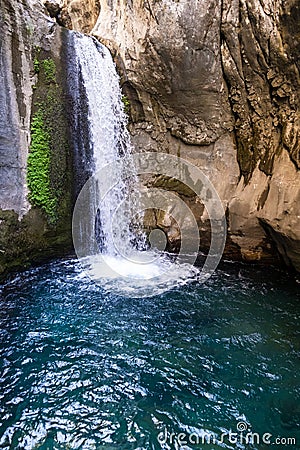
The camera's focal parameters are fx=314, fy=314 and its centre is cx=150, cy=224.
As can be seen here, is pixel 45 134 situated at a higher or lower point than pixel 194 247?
higher

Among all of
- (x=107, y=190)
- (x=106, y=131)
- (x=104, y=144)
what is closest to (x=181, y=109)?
(x=106, y=131)

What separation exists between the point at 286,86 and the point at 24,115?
15.8 ft

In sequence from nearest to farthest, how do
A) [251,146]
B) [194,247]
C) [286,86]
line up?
[286,86]
[251,146]
[194,247]

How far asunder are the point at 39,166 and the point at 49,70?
192cm

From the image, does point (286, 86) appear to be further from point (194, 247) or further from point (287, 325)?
point (287, 325)

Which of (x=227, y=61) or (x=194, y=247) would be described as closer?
(x=227, y=61)

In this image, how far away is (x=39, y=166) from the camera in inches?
241

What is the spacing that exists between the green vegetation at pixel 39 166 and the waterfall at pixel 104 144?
0.87m

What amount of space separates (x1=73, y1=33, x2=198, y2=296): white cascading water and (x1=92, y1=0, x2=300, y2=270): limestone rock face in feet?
1.26

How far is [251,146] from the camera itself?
255 inches

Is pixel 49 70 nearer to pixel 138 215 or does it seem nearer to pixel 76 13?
pixel 138 215

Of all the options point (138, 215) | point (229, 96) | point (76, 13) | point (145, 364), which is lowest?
point (145, 364)

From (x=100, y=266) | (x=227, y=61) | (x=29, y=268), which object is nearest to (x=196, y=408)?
(x=100, y=266)

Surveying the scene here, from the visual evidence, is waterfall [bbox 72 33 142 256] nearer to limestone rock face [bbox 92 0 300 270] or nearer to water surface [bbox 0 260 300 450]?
limestone rock face [bbox 92 0 300 270]
